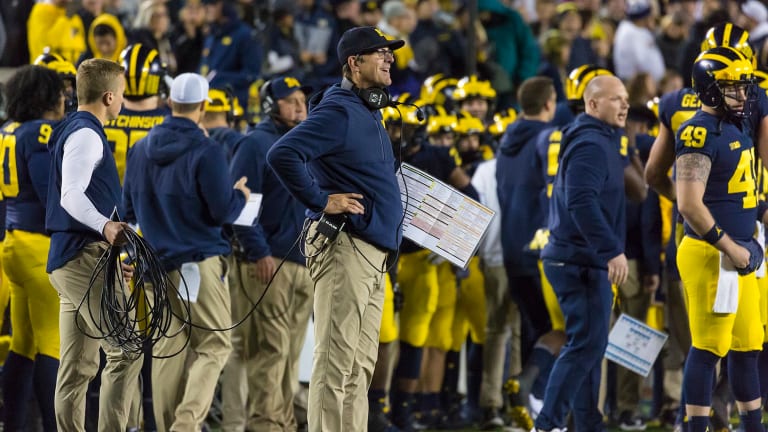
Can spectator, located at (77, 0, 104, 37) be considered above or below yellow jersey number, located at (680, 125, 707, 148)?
above

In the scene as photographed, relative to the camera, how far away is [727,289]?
694 centimetres

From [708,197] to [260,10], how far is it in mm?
8218

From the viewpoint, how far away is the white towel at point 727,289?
273 inches

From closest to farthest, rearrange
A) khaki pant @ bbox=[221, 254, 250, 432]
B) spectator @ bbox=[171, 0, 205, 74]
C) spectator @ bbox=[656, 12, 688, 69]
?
khaki pant @ bbox=[221, 254, 250, 432] → spectator @ bbox=[171, 0, 205, 74] → spectator @ bbox=[656, 12, 688, 69]

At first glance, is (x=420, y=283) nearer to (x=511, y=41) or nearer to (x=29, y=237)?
(x=29, y=237)

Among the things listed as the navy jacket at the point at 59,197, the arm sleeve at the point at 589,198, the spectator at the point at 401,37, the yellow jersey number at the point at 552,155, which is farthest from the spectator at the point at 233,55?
the navy jacket at the point at 59,197

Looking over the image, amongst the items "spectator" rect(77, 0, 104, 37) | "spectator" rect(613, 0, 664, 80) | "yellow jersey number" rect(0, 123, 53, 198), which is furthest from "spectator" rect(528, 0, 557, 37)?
"yellow jersey number" rect(0, 123, 53, 198)

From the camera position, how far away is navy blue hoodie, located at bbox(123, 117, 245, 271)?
24.5ft

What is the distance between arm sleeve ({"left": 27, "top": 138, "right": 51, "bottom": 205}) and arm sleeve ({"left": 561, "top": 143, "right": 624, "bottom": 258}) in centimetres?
290

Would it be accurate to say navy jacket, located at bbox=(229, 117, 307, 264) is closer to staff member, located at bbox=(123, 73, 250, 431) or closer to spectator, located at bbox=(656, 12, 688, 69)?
staff member, located at bbox=(123, 73, 250, 431)

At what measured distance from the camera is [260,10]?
47.3 feet

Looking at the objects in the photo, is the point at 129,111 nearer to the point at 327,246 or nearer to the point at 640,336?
the point at 327,246

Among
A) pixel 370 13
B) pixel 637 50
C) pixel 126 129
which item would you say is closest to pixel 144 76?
pixel 126 129

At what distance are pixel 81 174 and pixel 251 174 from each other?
201 cm
